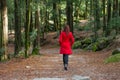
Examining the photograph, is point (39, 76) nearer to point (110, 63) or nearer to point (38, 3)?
point (110, 63)

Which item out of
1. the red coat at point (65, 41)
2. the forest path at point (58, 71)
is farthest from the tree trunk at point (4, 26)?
the red coat at point (65, 41)

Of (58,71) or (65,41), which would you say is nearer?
(58,71)

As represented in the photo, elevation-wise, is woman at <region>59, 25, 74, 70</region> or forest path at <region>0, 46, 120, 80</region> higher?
woman at <region>59, 25, 74, 70</region>

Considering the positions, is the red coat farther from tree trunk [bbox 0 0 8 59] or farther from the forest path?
tree trunk [bbox 0 0 8 59]

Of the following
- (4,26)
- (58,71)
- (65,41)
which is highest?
(4,26)

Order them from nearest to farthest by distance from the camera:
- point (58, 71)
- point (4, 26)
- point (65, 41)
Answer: point (58, 71) → point (65, 41) → point (4, 26)

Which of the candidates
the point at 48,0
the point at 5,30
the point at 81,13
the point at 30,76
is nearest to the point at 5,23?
the point at 5,30

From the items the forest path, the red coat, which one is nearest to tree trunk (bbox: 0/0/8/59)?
the forest path

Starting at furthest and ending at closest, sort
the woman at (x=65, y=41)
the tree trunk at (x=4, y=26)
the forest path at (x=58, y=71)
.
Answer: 1. the tree trunk at (x=4, y=26)
2. the woman at (x=65, y=41)
3. the forest path at (x=58, y=71)

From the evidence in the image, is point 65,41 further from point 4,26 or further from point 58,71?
point 4,26

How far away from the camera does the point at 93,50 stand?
998 inches

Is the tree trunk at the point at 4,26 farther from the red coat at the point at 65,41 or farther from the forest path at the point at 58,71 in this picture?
the red coat at the point at 65,41

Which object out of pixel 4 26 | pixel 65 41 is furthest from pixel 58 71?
pixel 4 26

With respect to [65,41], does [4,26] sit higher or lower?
higher
